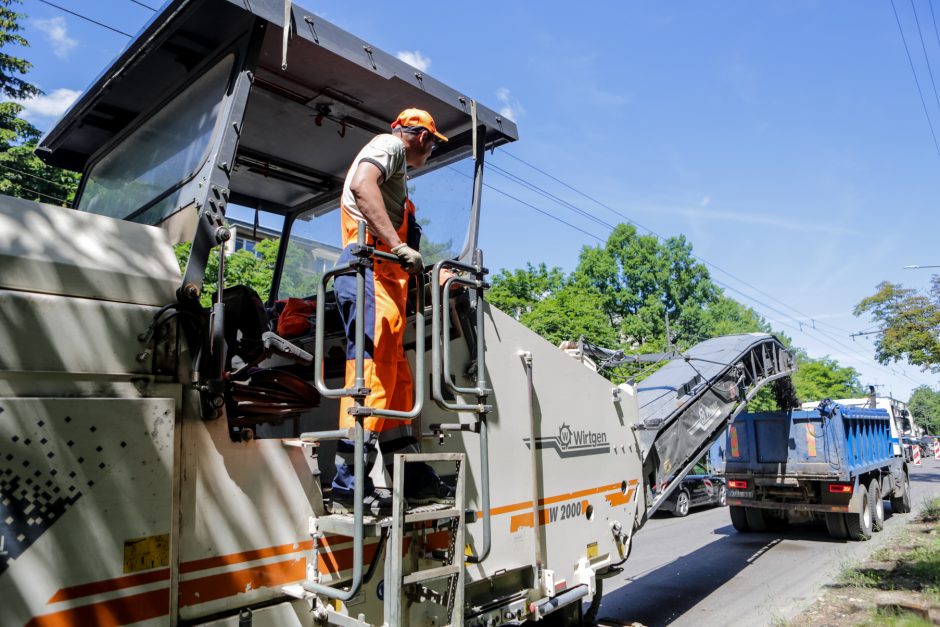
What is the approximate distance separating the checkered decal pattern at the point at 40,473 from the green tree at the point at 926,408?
81.2m

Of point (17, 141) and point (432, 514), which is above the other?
point (17, 141)

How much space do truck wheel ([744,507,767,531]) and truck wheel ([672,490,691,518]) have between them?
341cm

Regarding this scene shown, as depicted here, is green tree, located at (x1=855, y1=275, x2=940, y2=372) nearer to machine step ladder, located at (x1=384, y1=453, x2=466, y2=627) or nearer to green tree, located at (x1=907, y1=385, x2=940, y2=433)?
machine step ladder, located at (x1=384, y1=453, x2=466, y2=627)

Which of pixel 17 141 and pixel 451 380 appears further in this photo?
pixel 17 141

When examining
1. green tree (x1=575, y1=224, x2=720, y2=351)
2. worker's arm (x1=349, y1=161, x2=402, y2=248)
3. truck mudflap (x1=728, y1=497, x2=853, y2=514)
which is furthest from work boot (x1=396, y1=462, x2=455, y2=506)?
green tree (x1=575, y1=224, x2=720, y2=351)

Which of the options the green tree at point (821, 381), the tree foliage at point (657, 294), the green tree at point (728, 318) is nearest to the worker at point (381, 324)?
the tree foliage at point (657, 294)

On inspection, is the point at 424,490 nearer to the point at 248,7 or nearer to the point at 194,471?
the point at 194,471

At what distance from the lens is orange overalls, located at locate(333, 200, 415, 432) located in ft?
9.17

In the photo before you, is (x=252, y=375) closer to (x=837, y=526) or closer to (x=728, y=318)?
(x=837, y=526)

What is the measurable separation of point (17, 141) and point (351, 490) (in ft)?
51.7

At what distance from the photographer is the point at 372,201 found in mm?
2912

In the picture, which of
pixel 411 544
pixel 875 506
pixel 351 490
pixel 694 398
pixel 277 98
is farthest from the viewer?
pixel 875 506

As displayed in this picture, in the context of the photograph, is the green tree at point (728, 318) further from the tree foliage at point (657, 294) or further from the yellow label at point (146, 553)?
the yellow label at point (146, 553)

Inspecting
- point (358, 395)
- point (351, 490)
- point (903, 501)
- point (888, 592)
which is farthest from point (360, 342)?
point (903, 501)
